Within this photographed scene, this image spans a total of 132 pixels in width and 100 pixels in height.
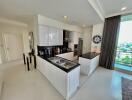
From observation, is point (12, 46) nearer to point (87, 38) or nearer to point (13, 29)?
point (13, 29)

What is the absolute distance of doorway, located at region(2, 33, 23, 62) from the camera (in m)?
4.53

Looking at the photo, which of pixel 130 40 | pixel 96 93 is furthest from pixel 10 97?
pixel 130 40

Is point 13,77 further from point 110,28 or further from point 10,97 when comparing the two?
point 110,28

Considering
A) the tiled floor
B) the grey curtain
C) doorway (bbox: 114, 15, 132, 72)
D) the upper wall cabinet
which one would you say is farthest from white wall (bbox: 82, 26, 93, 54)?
the tiled floor

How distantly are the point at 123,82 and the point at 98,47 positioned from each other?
7.61ft

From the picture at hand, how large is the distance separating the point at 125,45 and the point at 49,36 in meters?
4.27

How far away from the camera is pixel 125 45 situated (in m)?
3.91

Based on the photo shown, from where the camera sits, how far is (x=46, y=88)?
228 cm

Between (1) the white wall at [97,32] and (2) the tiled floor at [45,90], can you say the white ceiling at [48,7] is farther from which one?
(2) the tiled floor at [45,90]

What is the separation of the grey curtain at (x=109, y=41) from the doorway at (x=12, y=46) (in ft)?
18.9

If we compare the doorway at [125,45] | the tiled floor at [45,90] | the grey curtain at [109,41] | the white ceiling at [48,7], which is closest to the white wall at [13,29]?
the white ceiling at [48,7]

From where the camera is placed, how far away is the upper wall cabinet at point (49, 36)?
310 cm

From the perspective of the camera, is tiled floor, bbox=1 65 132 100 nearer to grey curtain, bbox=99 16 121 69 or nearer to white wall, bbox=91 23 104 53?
grey curtain, bbox=99 16 121 69

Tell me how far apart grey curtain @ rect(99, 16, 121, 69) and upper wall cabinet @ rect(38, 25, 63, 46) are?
2629 millimetres
